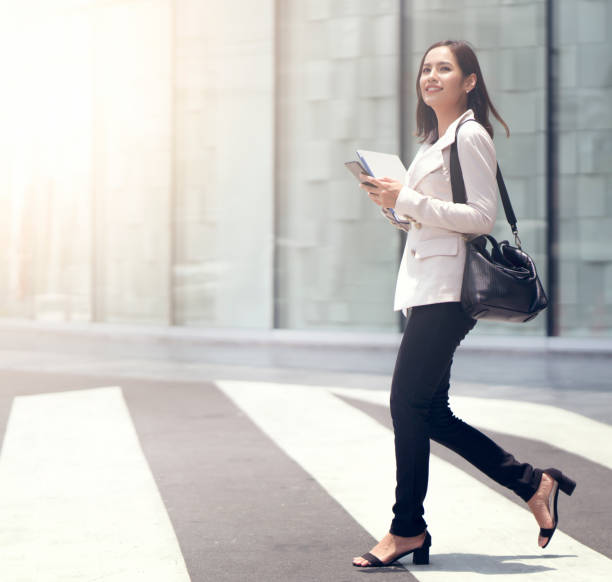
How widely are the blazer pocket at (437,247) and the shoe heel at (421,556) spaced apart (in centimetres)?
105

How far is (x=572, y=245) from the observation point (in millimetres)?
12891

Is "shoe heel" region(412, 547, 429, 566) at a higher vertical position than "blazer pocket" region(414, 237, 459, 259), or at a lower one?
lower

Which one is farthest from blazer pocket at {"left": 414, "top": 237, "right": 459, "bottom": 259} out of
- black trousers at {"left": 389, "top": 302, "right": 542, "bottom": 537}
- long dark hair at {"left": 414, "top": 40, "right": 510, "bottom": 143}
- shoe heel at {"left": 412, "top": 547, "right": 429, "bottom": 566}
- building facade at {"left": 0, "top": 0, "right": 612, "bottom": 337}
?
building facade at {"left": 0, "top": 0, "right": 612, "bottom": 337}

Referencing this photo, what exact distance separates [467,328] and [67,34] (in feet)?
45.0

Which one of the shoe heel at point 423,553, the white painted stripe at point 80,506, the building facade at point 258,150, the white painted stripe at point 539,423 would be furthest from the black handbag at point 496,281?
the building facade at point 258,150

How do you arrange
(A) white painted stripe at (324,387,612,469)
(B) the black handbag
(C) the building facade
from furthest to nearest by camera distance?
1. (C) the building facade
2. (A) white painted stripe at (324,387,612,469)
3. (B) the black handbag

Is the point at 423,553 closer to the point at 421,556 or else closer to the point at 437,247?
the point at 421,556

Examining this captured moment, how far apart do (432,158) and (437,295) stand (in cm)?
49

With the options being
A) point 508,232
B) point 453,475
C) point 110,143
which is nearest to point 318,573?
point 453,475

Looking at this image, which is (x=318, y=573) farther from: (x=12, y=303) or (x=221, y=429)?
(x=12, y=303)

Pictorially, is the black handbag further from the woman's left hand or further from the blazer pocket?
the woman's left hand

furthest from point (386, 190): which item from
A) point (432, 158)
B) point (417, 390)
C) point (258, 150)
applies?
point (258, 150)

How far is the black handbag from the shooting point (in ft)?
11.8

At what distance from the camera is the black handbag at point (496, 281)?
11.8 ft
